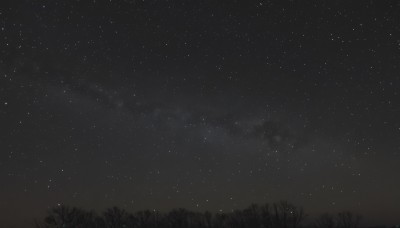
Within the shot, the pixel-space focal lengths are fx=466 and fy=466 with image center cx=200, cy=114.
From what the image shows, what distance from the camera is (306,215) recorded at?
10194 cm

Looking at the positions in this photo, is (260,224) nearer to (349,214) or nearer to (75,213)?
(349,214)

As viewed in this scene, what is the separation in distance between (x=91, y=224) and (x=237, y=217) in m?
37.2

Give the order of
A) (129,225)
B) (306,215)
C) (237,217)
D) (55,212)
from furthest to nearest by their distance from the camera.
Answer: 1. (237,217)
2. (129,225)
3. (306,215)
4. (55,212)

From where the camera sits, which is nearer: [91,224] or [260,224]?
[91,224]

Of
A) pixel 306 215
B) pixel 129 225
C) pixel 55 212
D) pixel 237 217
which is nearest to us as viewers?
pixel 55 212

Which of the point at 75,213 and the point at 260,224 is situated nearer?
the point at 75,213

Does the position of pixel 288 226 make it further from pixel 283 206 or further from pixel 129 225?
pixel 129 225

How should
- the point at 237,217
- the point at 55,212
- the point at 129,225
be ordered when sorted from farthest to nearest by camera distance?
the point at 237,217 < the point at 129,225 < the point at 55,212

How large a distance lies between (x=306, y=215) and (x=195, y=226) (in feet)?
102

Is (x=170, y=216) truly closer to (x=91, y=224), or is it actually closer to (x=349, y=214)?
(x=91, y=224)

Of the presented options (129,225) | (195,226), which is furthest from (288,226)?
(129,225)

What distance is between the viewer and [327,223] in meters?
118

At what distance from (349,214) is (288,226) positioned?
19.3 meters

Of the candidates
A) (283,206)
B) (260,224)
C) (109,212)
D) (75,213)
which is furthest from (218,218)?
(75,213)
